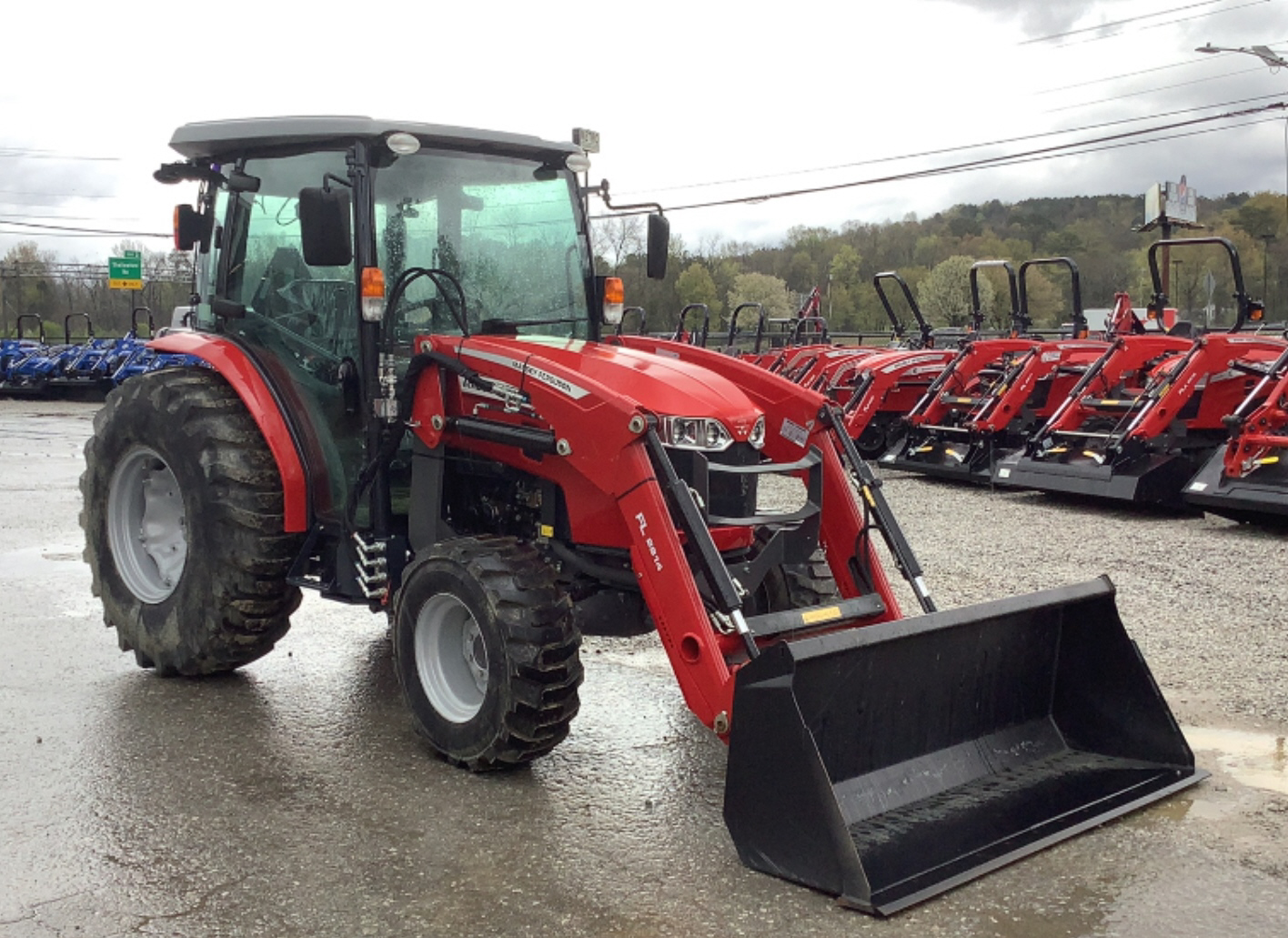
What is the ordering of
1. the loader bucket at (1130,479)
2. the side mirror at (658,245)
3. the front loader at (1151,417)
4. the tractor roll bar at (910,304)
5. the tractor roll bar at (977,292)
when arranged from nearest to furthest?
A: 1. the side mirror at (658,245)
2. the loader bucket at (1130,479)
3. the front loader at (1151,417)
4. the tractor roll bar at (977,292)
5. the tractor roll bar at (910,304)

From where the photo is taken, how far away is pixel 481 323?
5352 millimetres

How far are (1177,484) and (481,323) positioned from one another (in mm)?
8264

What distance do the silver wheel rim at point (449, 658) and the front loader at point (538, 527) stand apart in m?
0.01

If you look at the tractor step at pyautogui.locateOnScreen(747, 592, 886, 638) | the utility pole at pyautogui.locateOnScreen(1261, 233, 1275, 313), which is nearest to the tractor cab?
the tractor step at pyautogui.locateOnScreen(747, 592, 886, 638)

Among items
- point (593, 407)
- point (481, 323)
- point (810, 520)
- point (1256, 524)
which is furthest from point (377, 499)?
point (1256, 524)

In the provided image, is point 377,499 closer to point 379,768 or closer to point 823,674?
point 379,768

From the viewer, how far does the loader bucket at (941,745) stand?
3607 millimetres

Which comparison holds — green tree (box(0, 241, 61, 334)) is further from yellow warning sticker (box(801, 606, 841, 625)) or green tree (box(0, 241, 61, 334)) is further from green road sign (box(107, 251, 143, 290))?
yellow warning sticker (box(801, 606, 841, 625))

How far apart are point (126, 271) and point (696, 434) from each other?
4808 cm

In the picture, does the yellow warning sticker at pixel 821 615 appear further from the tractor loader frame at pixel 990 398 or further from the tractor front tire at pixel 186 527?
the tractor loader frame at pixel 990 398

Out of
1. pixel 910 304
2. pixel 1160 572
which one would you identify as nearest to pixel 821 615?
pixel 1160 572

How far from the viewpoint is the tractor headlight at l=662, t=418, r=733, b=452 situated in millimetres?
4418

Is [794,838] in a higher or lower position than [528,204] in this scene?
lower

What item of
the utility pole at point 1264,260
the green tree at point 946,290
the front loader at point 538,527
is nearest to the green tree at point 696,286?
the green tree at point 946,290
